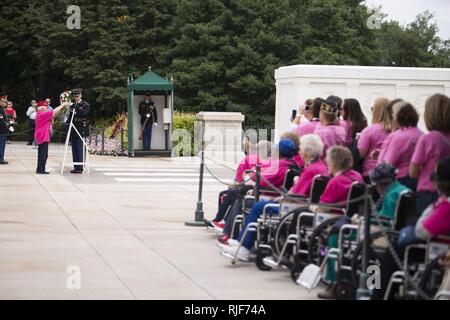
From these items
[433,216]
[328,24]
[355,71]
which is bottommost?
[433,216]

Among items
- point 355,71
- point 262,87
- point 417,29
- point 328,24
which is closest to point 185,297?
point 355,71

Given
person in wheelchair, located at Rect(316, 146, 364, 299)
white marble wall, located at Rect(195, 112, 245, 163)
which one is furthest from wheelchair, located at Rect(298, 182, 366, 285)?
white marble wall, located at Rect(195, 112, 245, 163)

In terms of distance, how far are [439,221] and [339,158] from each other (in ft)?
7.71

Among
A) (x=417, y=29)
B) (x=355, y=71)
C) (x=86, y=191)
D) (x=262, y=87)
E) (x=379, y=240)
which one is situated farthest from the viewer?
(x=417, y=29)

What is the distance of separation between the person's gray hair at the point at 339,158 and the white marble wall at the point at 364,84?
45.1ft

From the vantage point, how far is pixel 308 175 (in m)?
12.0

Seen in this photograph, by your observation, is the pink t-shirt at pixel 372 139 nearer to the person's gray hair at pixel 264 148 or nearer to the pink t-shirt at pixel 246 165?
the person's gray hair at pixel 264 148

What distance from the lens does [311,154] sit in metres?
12.0

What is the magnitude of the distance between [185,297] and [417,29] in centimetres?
7085

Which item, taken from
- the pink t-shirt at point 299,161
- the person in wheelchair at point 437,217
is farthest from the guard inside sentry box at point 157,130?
the person in wheelchair at point 437,217

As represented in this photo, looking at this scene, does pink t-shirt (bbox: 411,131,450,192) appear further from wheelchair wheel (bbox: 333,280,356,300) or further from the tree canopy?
the tree canopy

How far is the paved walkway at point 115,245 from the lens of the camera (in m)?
10.8

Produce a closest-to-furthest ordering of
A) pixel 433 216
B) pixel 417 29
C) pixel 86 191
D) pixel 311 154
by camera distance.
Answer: pixel 433 216
pixel 311 154
pixel 86 191
pixel 417 29

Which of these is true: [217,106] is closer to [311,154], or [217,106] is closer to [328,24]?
[328,24]
